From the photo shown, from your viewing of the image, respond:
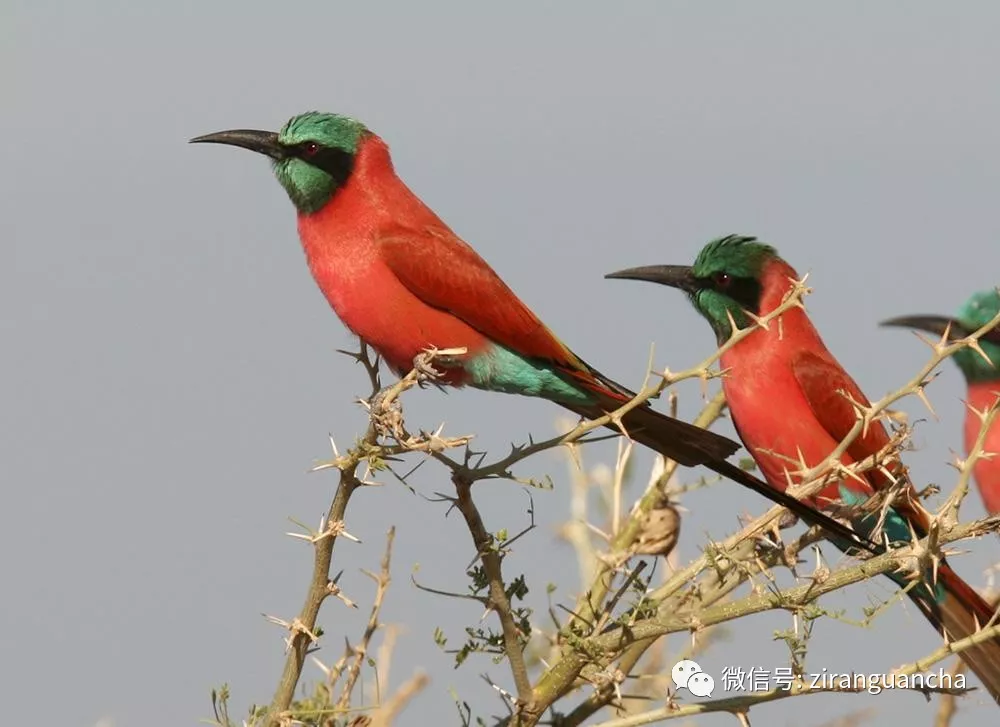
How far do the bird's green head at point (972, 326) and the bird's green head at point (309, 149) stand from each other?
233 centimetres

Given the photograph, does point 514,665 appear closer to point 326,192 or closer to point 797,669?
point 797,669

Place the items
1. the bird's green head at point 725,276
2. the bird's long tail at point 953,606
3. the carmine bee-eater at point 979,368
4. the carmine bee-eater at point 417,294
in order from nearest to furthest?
the carmine bee-eater at point 417,294
the bird's long tail at point 953,606
the bird's green head at point 725,276
the carmine bee-eater at point 979,368

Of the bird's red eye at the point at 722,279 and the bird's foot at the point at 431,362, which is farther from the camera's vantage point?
the bird's red eye at the point at 722,279

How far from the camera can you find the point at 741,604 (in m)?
2.93

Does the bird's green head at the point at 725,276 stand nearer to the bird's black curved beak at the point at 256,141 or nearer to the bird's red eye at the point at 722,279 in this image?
the bird's red eye at the point at 722,279

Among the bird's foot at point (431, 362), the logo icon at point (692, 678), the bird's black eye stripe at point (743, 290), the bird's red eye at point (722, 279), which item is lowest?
the logo icon at point (692, 678)

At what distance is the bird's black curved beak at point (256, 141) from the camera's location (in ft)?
14.1

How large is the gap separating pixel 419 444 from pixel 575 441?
362 millimetres

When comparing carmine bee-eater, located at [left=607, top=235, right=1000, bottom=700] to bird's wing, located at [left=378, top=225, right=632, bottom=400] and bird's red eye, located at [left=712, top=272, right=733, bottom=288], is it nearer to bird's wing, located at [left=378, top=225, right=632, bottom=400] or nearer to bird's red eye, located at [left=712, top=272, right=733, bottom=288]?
bird's red eye, located at [left=712, top=272, right=733, bottom=288]

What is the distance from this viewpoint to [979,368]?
6008mm

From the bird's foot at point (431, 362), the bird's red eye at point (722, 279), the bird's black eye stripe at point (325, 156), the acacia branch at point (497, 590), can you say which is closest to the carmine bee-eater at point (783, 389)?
the bird's red eye at point (722, 279)

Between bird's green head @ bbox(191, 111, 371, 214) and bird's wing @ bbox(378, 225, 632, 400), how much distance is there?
0.90 ft

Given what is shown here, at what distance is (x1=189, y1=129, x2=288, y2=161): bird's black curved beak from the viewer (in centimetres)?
429

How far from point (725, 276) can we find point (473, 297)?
127 centimetres
